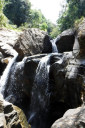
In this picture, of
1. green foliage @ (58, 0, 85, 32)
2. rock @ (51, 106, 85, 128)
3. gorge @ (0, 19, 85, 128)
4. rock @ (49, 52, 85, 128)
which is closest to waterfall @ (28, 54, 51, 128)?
gorge @ (0, 19, 85, 128)

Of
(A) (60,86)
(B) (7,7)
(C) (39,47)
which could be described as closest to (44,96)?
(A) (60,86)

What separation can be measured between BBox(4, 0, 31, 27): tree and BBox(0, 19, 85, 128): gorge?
23.2 meters

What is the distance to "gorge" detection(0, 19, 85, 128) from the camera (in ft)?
16.8

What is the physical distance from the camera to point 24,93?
27.4 ft

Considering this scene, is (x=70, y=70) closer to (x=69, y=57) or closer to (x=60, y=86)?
(x=69, y=57)

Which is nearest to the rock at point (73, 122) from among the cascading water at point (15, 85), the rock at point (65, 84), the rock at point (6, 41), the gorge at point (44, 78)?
the gorge at point (44, 78)

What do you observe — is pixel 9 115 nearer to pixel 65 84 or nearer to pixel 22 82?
pixel 65 84

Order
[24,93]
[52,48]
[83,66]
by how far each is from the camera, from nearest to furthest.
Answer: [83,66] < [24,93] < [52,48]

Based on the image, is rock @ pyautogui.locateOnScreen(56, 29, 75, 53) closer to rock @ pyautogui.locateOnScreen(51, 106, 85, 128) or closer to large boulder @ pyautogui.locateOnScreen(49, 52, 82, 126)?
large boulder @ pyautogui.locateOnScreen(49, 52, 82, 126)

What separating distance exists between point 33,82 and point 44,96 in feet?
3.81

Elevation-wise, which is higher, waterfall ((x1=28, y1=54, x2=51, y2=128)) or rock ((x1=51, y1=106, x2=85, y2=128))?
rock ((x1=51, y1=106, x2=85, y2=128))

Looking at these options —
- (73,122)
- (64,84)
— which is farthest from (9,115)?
(64,84)

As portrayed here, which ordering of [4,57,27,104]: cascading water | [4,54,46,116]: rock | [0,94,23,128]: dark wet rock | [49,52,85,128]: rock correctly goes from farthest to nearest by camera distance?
[4,57,27,104]: cascading water, [4,54,46,116]: rock, [49,52,85,128]: rock, [0,94,23,128]: dark wet rock

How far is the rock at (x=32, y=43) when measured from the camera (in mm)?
9461
